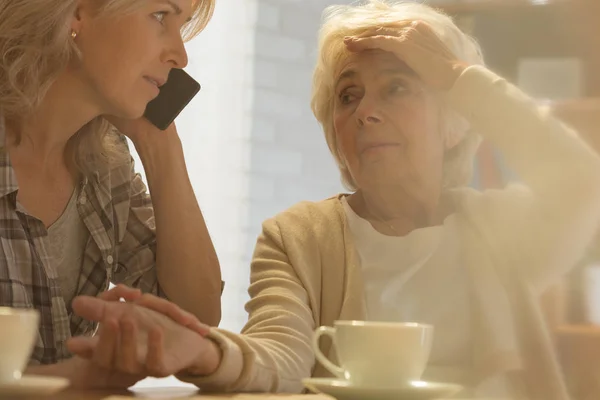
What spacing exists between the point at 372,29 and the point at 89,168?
1.51ft

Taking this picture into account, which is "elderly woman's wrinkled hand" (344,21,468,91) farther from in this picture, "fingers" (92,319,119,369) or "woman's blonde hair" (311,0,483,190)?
"fingers" (92,319,119,369)

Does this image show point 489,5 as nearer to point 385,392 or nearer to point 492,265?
point 492,265

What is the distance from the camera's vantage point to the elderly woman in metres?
0.79

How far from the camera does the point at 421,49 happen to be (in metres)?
0.94

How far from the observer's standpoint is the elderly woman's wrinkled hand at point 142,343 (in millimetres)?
753

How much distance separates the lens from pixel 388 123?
3.20 feet

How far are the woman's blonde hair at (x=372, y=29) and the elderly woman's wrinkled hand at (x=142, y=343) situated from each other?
34 cm

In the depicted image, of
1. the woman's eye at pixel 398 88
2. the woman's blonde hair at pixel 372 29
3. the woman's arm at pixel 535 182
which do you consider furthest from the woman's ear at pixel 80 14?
the woman's arm at pixel 535 182

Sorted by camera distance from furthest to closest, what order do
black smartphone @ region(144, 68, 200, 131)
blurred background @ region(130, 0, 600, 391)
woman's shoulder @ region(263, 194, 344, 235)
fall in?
blurred background @ region(130, 0, 600, 391) → black smartphone @ region(144, 68, 200, 131) → woman's shoulder @ region(263, 194, 344, 235)

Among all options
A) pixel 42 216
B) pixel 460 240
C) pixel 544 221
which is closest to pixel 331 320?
pixel 460 240

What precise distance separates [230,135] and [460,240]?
3.48 feet

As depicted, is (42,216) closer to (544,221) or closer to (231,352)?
(231,352)

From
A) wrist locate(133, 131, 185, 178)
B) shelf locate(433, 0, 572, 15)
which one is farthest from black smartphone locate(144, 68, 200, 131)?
shelf locate(433, 0, 572, 15)

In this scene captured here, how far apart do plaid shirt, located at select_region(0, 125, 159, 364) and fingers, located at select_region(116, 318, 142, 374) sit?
1.05 feet
